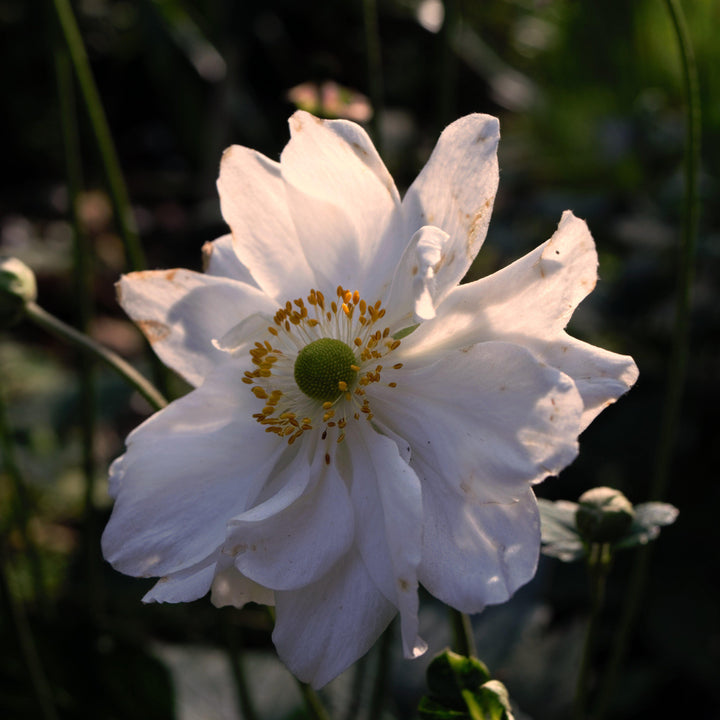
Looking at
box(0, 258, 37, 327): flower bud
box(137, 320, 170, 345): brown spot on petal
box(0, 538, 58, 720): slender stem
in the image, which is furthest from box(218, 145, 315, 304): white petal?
box(0, 538, 58, 720): slender stem

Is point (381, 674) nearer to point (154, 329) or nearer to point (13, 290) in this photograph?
point (154, 329)

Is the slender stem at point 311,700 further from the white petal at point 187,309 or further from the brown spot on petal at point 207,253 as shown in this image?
the brown spot on petal at point 207,253

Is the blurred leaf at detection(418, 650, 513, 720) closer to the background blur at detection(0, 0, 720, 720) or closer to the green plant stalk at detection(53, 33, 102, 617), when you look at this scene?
the background blur at detection(0, 0, 720, 720)

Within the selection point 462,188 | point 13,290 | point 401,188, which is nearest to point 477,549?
point 462,188

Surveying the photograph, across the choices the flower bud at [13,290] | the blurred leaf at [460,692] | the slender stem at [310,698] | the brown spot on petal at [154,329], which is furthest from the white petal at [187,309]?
the blurred leaf at [460,692]

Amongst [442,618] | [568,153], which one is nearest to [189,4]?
[568,153]
